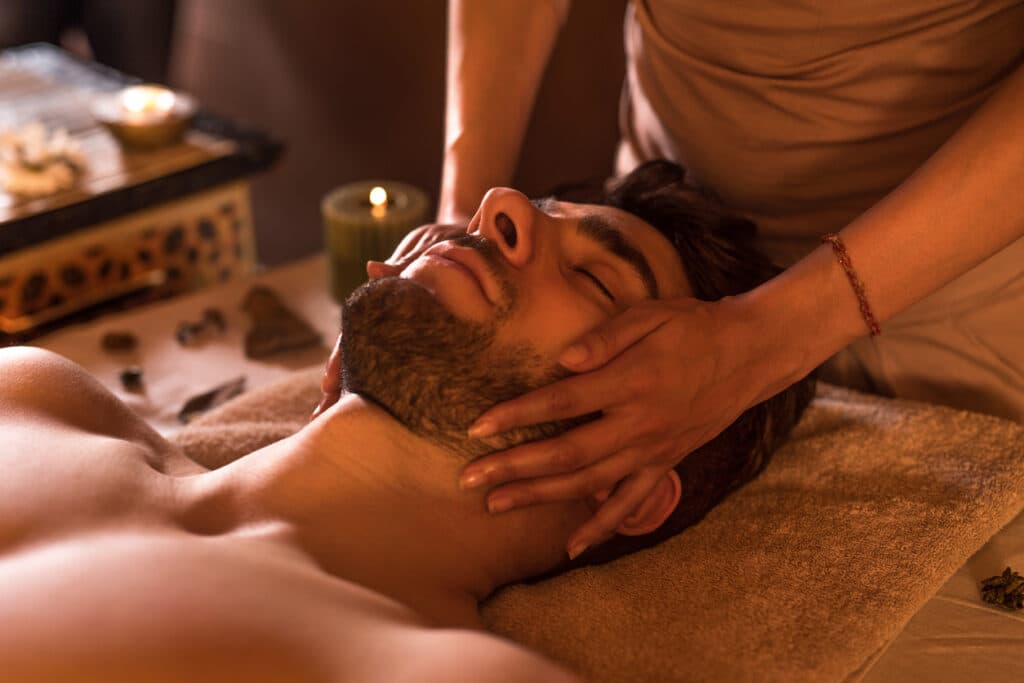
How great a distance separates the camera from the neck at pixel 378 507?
1.12m

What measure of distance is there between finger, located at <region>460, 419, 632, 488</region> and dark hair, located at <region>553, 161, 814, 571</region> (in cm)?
18

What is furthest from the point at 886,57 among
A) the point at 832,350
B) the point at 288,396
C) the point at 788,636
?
the point at 288,396

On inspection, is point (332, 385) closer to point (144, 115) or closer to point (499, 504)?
point (499, 504)

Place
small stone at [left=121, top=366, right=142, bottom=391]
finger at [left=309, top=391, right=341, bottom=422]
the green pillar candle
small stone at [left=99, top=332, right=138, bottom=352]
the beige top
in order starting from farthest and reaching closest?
the green pillar candle
small stone at [left=99, top=332, right=138, bottom=352]
small stone at [left=121, top=366, right=142, bottom=391]
the beige top
finger at [left=309, top=391, right=341, bottom=422]

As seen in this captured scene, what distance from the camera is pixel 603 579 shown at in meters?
1.21

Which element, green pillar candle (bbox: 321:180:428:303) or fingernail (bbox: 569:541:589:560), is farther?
green pillar candle (bbox: 321:180:428:303)

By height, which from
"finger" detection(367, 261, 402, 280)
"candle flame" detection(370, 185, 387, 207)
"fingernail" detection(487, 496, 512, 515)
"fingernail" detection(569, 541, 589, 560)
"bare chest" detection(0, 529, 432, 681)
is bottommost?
"fingernail" detection(569, 541, 589, 560)

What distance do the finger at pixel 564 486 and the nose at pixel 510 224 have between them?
237mm

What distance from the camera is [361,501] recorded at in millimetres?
1142

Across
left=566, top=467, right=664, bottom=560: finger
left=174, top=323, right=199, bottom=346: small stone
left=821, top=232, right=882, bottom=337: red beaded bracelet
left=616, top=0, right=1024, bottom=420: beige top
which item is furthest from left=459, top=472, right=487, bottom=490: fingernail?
left=174, top=323, right=199, bottom=346: small stone

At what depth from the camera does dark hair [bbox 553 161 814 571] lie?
127 cm

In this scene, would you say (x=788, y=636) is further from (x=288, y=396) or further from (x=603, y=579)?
(x=288, y=396)

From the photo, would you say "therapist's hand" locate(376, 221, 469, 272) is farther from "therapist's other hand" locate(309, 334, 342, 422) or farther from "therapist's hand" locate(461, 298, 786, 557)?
"therapist's hand" locate(461, 298, 786, 557)

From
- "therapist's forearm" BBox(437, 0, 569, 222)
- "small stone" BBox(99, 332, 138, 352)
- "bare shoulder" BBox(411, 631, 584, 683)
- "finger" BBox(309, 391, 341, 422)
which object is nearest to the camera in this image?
"bare shoulder" BBox(411, 631, 584, 683)
